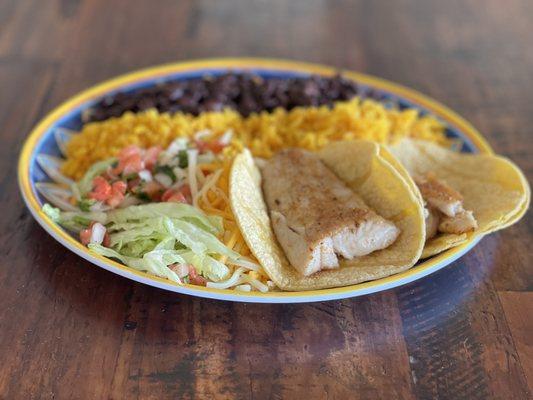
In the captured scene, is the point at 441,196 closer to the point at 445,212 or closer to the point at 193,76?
the point at 445,212

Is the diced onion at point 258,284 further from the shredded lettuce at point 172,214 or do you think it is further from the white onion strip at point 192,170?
the white onion strip at point 192,170

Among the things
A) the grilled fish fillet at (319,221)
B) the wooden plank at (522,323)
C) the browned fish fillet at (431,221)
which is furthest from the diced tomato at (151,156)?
the wooden plank at (522,323)

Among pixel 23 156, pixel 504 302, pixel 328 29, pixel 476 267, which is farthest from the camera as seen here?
pixel 328 29

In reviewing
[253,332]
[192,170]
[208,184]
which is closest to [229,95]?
[192,170]

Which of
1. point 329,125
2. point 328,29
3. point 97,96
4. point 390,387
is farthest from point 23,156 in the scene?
point 328,29

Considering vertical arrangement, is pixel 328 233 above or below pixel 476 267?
above

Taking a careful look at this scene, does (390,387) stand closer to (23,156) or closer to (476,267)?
(476,267)
